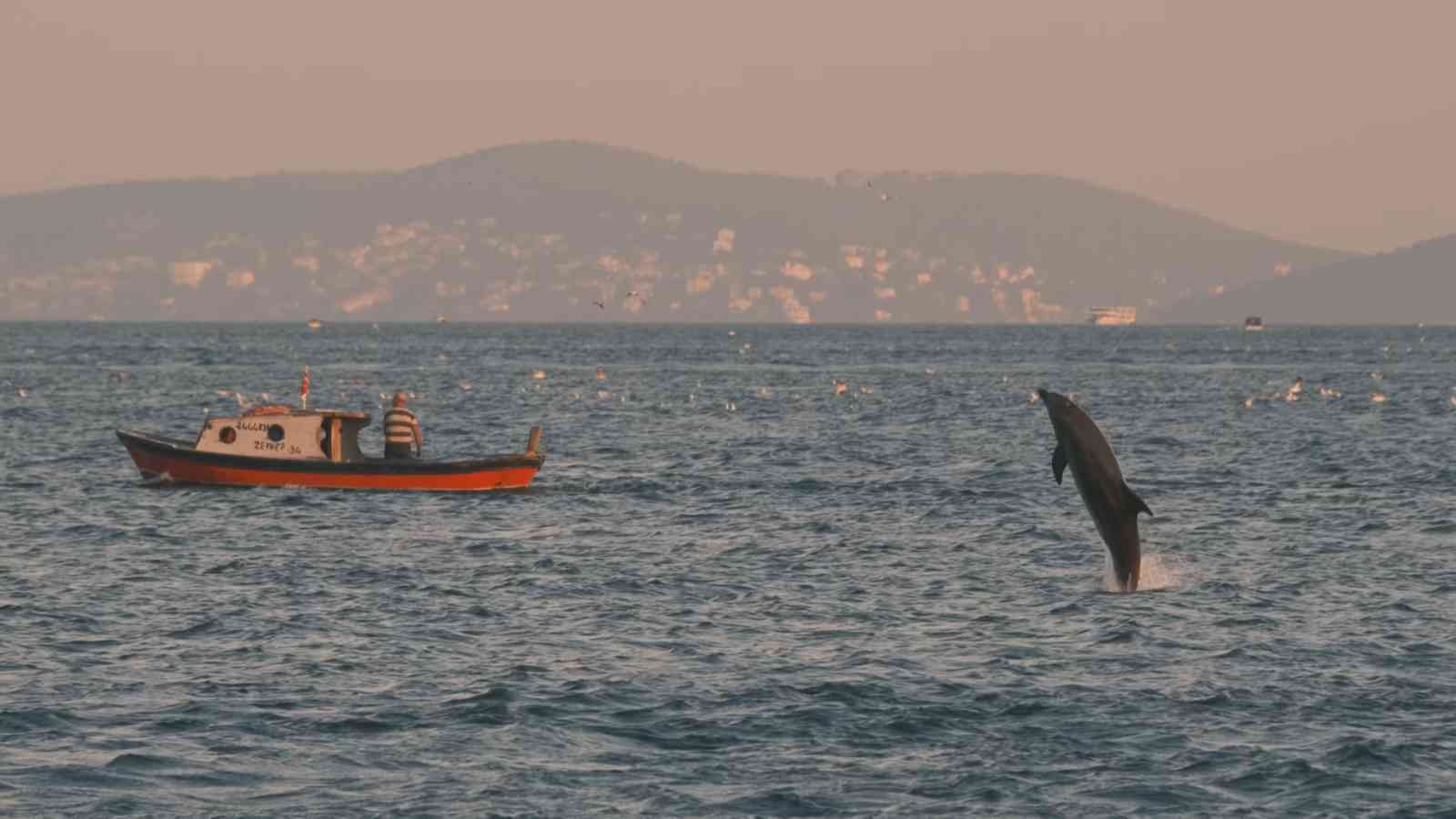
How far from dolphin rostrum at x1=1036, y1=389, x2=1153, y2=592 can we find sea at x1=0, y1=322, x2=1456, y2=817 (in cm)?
193

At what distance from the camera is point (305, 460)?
173 ft

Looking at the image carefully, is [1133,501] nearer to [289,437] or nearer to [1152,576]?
[1152,576]

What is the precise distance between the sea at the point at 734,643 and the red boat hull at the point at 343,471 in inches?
19.4

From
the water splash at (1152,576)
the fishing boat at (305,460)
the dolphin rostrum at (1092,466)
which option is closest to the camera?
the dolphin rostrum at (1092,466)

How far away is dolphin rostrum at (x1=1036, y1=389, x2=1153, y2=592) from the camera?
90.7 feet

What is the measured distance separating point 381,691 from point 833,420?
6379 centimetres

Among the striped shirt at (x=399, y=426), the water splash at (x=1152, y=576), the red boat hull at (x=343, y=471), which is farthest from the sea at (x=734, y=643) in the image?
the striped shirt at (x=399, y=426)

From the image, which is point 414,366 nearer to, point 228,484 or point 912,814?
point 228,484

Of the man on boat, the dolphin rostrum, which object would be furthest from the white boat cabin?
the dolphin rostrum

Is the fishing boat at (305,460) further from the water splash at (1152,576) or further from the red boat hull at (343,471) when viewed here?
the water splash at (1152,576)

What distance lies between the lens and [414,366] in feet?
554

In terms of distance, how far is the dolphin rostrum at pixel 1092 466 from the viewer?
27.7m

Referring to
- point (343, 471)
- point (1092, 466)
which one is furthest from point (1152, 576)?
point (343, 471)

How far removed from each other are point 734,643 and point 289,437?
25807 millimetres
